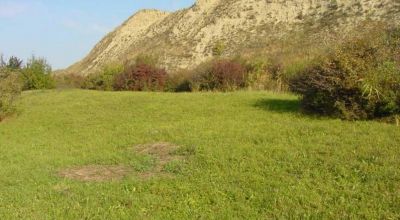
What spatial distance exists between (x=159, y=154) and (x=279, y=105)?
203 inches

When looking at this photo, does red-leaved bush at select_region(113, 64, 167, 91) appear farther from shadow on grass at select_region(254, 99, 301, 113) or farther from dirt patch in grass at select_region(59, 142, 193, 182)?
dirt patch in grass at select_region(59, 142, 193, 182)

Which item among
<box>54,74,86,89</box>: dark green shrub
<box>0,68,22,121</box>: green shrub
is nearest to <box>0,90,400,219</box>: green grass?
<box>0,68,22,121</box>: green shrub

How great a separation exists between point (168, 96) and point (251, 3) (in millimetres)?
25759

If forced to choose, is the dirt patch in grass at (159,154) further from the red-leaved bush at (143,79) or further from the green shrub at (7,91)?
the red-leaved bush at (143,79)

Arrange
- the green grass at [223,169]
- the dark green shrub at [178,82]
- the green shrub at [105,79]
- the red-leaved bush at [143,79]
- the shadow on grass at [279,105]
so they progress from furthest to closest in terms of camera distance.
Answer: the green shrub at [105,79], the red-leaved bush at [143,79], the dark green shrub at [178,82], the shadow on grass at [279,105], the green grass at [223,169]

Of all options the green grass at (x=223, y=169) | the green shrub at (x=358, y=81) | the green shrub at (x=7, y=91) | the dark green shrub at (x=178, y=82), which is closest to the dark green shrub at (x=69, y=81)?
the dark green shrub at (x=178, y=82)

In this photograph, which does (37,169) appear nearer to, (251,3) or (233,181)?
(233,181)

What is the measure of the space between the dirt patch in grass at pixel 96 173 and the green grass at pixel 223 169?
25 cm

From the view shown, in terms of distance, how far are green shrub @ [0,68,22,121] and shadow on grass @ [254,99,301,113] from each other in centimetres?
855

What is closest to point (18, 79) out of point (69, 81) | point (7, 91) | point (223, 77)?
point (7, 91)

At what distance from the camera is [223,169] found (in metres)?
7.70

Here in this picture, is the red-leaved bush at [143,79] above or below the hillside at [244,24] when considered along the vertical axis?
below

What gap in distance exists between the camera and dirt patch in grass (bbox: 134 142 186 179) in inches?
317

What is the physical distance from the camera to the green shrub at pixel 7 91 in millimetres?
16672
